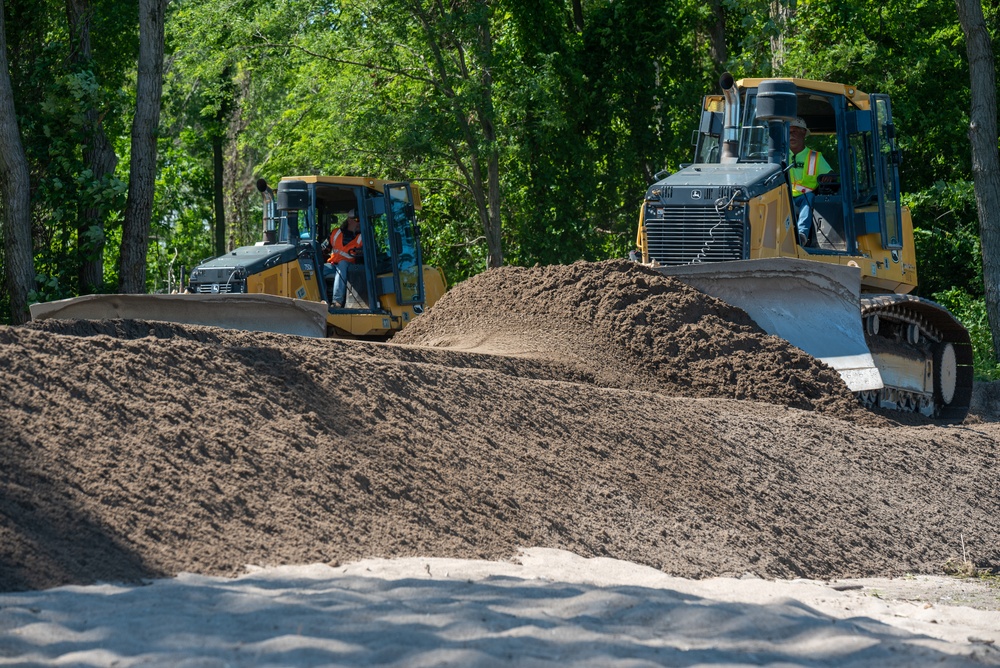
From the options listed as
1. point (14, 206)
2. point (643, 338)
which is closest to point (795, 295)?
point (643, 338)

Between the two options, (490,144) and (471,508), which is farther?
(490,144)

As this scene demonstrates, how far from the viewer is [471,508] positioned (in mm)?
6793

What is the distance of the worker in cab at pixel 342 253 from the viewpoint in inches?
632

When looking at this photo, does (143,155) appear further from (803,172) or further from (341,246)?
(803,172)

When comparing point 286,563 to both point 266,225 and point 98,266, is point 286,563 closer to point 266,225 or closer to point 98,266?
point 266,225

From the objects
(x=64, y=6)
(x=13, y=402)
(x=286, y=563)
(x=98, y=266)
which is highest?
(x=64, y=6)

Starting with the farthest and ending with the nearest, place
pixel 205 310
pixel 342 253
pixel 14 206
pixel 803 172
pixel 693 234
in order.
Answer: pixel 14 206 → pixel 342 253 → pixel 803 172 → pixel 693 234 → pixel 205 310

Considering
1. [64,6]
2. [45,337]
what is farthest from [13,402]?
[64,6]

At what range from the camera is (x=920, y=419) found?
40.9 feet

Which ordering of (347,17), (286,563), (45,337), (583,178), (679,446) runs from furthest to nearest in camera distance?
(583,178)
(347,17)
(679,446)
(45,337)
(286,563)

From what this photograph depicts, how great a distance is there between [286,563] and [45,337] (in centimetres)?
237

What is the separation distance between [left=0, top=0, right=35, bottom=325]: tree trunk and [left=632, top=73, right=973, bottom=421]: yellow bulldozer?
976 cm

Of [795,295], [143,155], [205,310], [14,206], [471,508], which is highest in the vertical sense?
[143,155]

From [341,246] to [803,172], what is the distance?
6598mm
